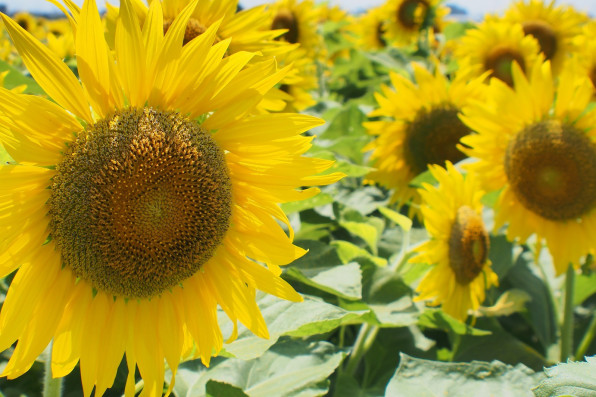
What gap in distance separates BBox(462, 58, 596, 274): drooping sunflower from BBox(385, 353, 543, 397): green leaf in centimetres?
100

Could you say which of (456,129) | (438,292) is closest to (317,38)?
A: (456,129)

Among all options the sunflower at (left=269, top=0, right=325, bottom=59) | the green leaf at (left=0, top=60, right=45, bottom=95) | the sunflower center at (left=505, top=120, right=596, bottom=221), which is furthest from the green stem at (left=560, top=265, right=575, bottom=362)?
the sunflower at (left=269, top=0, right=325, bottom=59)

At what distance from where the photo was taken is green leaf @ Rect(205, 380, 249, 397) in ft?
4.36

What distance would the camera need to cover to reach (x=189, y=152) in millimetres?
1210

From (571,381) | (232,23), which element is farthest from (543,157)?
(571,381)

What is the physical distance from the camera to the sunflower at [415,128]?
Result: 276 centimetres

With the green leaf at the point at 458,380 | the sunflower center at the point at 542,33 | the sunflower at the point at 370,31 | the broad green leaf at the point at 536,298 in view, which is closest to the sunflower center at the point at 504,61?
the sunflower center at the point at 542,33

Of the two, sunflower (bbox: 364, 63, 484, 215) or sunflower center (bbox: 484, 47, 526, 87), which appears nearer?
sunflower (bbox: 364, 63, 484, 215)

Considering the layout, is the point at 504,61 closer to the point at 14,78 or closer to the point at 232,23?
the point at 232,23

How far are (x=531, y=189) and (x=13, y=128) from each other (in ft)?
6.18

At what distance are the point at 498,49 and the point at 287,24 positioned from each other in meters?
1.42

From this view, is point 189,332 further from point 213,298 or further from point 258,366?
point 258,366

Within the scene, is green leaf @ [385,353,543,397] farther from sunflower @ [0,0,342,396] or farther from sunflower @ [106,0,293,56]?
Answer: sunflower @ [106,0,293,56]

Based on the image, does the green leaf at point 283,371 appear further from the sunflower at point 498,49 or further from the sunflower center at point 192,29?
the sunflower at point 498,49
